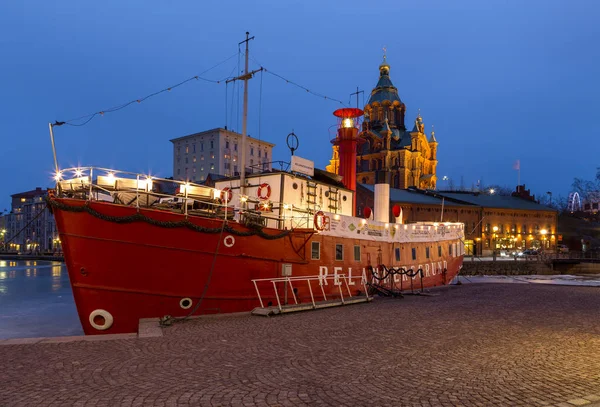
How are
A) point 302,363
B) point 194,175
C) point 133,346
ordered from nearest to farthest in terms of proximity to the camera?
point 302,363, point 133,346, point 194,175

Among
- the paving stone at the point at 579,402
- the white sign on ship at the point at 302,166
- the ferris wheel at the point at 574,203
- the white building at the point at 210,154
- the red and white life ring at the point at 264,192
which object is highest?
the white building at the point at 210,154

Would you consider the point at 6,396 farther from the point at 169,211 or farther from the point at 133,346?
the point at 169,211

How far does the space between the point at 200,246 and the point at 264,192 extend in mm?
5674

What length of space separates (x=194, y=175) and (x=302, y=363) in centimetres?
11275

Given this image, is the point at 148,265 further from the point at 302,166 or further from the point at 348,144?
the point at 348,144

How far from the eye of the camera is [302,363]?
8.92 m

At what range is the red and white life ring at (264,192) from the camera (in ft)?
63.2

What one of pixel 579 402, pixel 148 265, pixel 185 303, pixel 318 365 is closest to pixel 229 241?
pixel 185 303

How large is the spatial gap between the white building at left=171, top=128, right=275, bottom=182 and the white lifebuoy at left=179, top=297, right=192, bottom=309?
93330 millimetres

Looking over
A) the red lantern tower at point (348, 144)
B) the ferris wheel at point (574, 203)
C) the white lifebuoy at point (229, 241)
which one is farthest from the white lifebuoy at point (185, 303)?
the ferris wheel at point (574, 203)

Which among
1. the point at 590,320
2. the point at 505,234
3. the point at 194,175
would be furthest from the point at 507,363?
the point at 194,175

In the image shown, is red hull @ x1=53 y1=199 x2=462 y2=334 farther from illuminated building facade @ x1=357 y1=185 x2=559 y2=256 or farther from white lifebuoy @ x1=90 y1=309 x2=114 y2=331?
illuminated building facade @ x1=357 y1=185 x2=559 y2=256

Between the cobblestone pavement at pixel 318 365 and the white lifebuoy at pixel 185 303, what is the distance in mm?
1084

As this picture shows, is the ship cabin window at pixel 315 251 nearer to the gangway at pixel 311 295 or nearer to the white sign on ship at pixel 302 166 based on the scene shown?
the gangway at pixel 311 295
